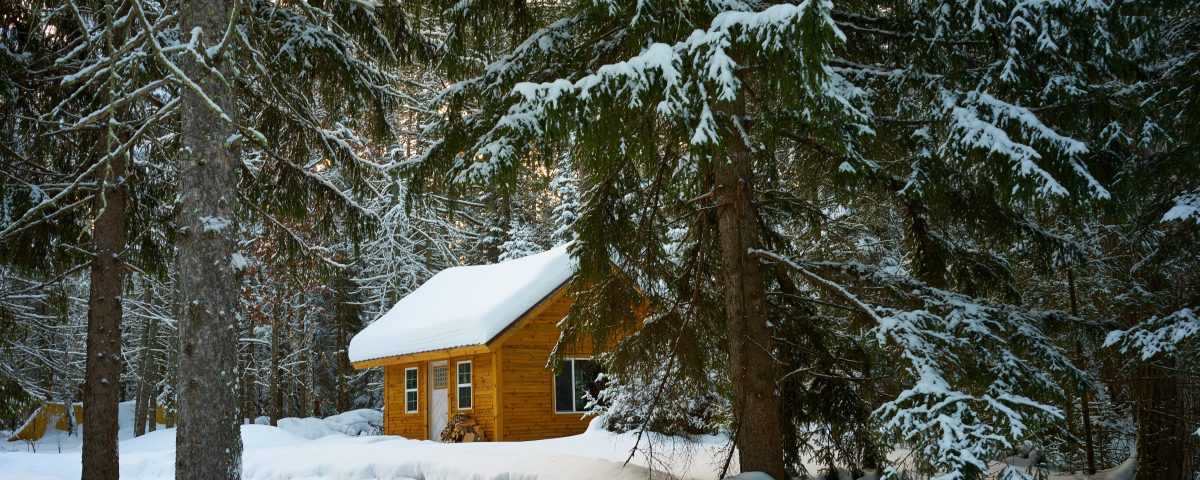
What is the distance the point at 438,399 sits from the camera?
66.7 feet

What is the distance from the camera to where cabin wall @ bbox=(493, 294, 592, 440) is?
18156mm

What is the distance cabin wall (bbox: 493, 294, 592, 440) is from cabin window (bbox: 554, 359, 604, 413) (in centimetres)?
18

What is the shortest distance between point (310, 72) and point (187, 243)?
9.87 ft

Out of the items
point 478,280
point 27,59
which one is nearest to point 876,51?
point 27,59

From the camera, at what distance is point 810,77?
4.80 meters

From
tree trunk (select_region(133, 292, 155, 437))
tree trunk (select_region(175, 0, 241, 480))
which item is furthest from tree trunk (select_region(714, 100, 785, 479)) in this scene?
tree trunk (select_region(133, 292, 155, 437))

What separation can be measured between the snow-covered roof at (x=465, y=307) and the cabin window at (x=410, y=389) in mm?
1047

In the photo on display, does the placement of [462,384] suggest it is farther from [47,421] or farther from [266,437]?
[47,421]

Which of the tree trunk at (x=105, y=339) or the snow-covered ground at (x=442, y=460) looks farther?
the snow-covered ground at (x=442, y=460)

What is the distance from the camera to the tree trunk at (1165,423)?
8633mm

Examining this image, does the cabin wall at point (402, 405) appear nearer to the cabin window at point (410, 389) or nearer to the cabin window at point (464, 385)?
the cabin window at point (410, 389)

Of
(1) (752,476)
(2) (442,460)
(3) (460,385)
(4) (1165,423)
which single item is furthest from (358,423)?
(4) (1165,423)

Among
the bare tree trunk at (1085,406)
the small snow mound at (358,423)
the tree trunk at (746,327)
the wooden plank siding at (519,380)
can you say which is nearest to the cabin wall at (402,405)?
the wooden plank siding at (519,380)

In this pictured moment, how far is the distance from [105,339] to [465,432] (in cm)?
926
